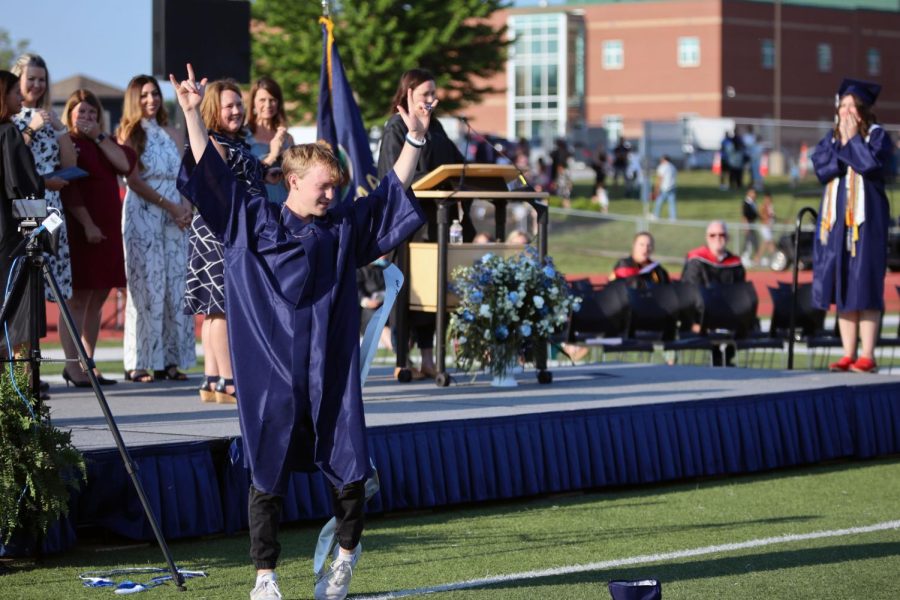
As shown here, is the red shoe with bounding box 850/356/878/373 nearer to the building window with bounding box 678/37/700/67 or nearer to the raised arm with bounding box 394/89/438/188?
the raised arm with bounding box 394/89/438/188

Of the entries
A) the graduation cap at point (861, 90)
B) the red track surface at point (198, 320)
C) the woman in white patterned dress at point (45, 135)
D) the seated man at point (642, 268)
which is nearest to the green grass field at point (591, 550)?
the woman in white patterned dress at point (45, 135)

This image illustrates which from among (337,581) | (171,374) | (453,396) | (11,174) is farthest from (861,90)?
(337,581)

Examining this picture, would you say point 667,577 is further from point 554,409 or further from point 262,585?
point 554,409

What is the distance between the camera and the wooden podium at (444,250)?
31.5 ft

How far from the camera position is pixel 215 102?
27.1 feet

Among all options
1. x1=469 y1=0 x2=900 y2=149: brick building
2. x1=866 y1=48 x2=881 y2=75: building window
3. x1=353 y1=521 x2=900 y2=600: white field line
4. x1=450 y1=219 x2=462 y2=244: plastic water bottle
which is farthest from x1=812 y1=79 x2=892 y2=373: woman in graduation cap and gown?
x1=866 y1=48 x2=881 y2=75: building window

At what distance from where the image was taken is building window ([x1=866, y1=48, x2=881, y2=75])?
75.5 metres

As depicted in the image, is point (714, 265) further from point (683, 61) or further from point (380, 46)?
point (683, 61)

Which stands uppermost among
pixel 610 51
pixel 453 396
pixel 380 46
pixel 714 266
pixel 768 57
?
pixel 610 51

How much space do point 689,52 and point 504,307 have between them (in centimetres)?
6431

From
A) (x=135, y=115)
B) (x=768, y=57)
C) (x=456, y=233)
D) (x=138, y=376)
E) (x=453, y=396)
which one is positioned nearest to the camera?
(x=453, y=396)

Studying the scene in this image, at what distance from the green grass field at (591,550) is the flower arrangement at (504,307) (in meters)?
1.37

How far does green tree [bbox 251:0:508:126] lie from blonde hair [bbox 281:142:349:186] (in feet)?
109

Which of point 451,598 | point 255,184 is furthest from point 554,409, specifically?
point 451,598
